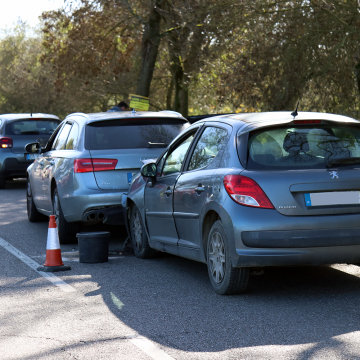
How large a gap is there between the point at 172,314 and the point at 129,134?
3.98 m

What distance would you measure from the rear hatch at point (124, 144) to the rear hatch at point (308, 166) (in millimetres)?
3042

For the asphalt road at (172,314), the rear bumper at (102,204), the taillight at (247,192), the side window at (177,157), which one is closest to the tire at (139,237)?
the asphalt road at (172,314)

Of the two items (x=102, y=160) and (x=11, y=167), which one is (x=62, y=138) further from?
(x=11, y=167)

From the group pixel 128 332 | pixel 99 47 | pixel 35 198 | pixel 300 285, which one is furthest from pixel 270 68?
pixel 128 332

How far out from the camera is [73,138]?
9.37m

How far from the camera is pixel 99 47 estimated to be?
27.3 meters

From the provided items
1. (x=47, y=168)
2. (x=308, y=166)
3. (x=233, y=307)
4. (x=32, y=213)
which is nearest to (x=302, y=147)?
(x=308, y=166)

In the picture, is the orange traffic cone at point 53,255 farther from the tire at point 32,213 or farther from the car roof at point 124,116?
the tire at point 32,213

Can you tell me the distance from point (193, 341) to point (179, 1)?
53.3 feet

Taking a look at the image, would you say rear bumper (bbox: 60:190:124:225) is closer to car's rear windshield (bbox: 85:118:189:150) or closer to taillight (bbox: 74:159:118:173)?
taillight (bbox: 74:159:118:173)

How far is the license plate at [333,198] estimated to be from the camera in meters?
5.58

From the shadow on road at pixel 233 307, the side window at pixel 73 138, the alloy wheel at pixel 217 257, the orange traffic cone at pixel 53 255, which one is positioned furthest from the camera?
the side window at pixel 73 138

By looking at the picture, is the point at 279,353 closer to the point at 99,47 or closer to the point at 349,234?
the point at 349,234

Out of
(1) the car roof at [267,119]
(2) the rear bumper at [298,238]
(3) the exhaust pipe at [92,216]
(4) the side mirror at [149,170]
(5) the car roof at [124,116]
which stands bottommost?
(3) the exhaust pipe at [92,216]
